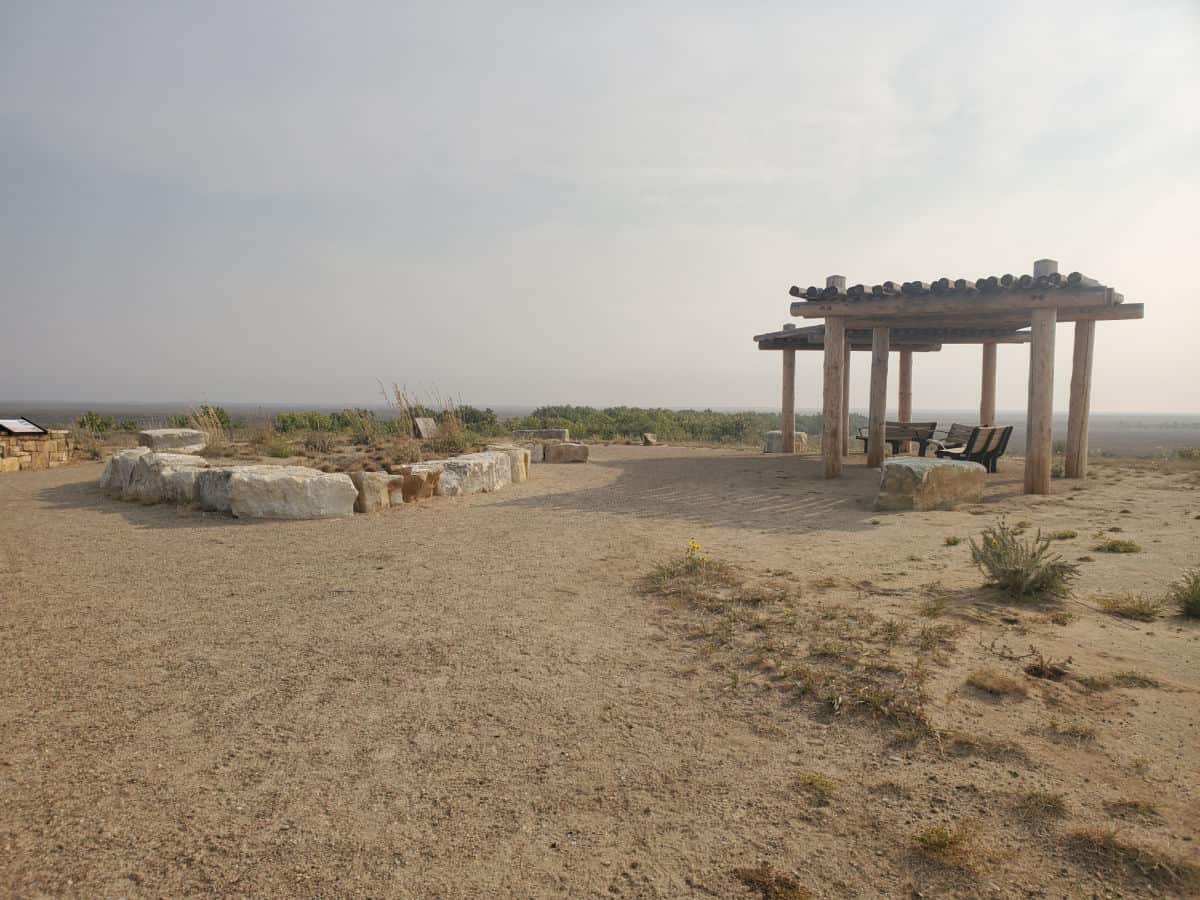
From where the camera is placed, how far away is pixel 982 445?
9.96 metres

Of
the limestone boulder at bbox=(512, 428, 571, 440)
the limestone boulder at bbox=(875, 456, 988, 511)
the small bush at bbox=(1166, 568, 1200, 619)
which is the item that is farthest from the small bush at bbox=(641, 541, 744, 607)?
the limestone boulder at bbox=(512, 428, 571, 440)

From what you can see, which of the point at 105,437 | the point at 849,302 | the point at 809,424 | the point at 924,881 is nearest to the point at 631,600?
the point at 924,881

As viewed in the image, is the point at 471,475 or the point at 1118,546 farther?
the point at 471,475

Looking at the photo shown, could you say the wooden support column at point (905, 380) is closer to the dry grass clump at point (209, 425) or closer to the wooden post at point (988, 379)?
the wooden post at point (988, 379)

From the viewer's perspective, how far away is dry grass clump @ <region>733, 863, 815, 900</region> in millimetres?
1854

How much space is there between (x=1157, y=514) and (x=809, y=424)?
3194cm

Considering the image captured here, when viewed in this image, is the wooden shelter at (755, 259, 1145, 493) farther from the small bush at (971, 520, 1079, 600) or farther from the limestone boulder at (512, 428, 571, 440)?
the limestone boulder at (512, 428, 571, 440)

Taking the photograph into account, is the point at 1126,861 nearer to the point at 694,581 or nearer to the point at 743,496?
the point at 694,581

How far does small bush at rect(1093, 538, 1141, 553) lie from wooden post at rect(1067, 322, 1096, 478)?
19.1ft

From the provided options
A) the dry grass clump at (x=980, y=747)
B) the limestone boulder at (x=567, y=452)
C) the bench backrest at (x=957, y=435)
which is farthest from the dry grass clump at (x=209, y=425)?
the bench backrest at (x=957, y=435)

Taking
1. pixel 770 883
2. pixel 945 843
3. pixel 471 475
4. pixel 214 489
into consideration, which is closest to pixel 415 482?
pixel 471 475

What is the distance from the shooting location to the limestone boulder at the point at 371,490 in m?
7.73

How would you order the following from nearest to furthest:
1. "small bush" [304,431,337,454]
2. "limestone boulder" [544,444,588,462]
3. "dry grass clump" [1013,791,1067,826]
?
"dry grass clump" [1013,791,1067,826] < "small bush" [304,431,337,454] < "limestone boulder" [544,444,588,462]

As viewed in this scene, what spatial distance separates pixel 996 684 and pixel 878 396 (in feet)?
31.4
